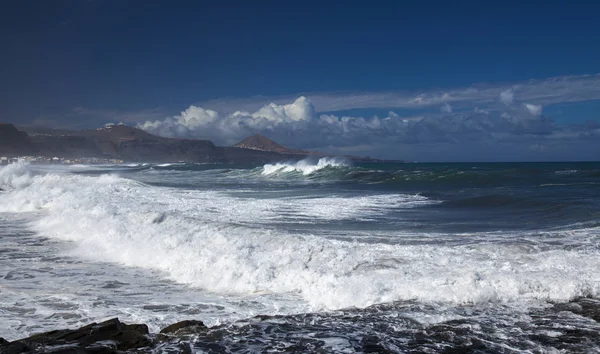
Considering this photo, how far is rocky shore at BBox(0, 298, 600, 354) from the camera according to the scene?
16.8ft

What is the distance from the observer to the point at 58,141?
130 meters

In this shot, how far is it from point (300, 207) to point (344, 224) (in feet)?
15.5

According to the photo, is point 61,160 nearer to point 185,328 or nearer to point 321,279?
point 321,279

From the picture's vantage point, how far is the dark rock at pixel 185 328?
18.8 ft

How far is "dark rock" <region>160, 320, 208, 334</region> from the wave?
6.42ft

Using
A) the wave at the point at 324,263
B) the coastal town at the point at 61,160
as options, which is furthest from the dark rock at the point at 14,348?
the coastal town at the point at 61,160

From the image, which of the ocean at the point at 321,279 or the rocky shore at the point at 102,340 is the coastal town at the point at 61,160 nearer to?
the ocean at the point at 321,279

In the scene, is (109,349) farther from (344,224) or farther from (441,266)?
(344,224)

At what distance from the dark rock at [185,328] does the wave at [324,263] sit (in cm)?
196

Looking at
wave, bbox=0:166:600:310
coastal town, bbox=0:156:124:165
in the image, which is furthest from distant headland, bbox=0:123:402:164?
wave, bbox=0:166:600:310

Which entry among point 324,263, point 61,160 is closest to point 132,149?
point 61,160

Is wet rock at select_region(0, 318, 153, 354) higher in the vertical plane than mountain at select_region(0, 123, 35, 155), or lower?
lower

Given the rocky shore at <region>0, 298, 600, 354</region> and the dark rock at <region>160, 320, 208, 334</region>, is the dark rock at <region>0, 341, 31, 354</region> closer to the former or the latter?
the rocky shore at <region>0, 298, 600, 354</region>

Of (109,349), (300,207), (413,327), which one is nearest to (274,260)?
(413,327)
